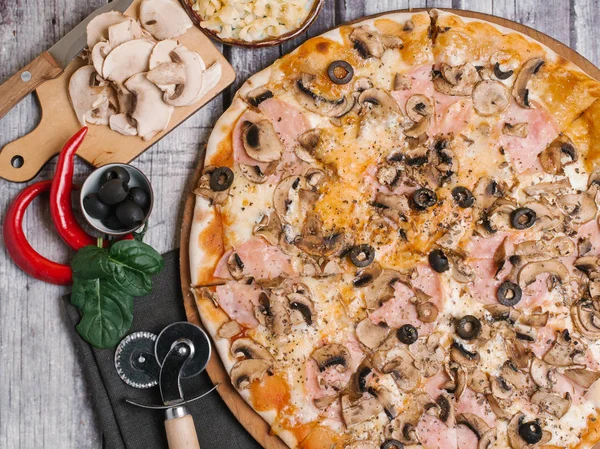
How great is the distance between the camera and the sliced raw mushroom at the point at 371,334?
2.95 meters

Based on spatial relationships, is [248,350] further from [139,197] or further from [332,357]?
[139,197]

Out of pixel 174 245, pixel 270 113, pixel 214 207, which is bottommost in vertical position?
pixel 174 245

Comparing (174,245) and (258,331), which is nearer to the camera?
(258,331)

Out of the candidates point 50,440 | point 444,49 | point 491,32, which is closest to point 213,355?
point 50,440

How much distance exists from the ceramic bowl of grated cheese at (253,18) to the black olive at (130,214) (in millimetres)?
890

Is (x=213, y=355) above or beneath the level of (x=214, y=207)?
beneath

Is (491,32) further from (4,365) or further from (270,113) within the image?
(4,365)

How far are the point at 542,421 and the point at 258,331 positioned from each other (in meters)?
1.36

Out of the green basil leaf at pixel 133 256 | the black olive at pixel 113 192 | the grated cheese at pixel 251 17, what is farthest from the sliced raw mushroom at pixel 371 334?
the grated cheese at pixel 251 17

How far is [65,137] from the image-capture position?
3023mm

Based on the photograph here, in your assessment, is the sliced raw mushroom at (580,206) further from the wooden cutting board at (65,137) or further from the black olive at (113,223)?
the black olive at (113,223)

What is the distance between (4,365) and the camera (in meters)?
3.05

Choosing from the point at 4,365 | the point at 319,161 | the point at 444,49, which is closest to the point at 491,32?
the point at 444,49

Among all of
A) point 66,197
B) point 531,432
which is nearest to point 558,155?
point 531,432
